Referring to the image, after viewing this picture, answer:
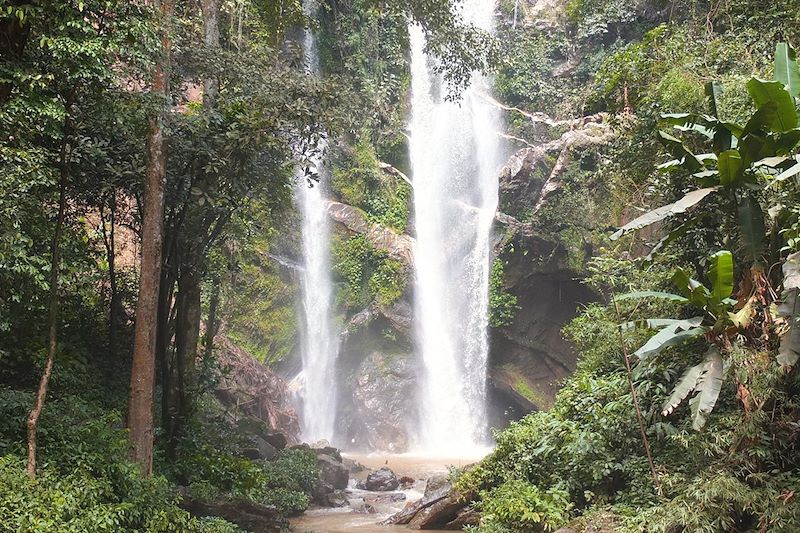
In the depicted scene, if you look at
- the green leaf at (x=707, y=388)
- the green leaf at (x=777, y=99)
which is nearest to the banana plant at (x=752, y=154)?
the green leaf at (x=777, y=99)

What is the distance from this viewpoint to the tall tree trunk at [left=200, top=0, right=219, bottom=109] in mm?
9203

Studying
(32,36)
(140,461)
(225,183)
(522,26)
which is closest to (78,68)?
(32,36)

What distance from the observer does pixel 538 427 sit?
834 centimetres

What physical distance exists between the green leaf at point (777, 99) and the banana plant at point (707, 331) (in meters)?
1.46

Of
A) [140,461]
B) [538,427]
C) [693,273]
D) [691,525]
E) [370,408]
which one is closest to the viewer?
[691,525]

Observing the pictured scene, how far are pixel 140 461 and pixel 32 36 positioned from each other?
4515 millimetres

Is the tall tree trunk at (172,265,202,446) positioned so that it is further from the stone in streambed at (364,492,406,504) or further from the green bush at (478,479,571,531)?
the green bush at (478,479,571,531)

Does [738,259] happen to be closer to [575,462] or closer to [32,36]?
[575,462]

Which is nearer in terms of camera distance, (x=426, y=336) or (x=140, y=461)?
(x=140, y=461)

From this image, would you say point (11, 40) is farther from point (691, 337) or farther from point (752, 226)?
point (752, 226)

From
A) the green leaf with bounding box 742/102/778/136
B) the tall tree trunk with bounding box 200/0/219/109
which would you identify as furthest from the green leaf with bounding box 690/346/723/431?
the tall tree trunk with bounding box 200/0/219/109

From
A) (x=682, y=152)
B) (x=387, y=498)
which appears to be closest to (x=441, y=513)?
(x=387, y=498)

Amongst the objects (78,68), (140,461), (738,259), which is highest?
(78,68)

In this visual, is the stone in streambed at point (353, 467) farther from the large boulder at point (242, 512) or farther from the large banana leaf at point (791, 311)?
the large banana leaf at point (791, 311)
